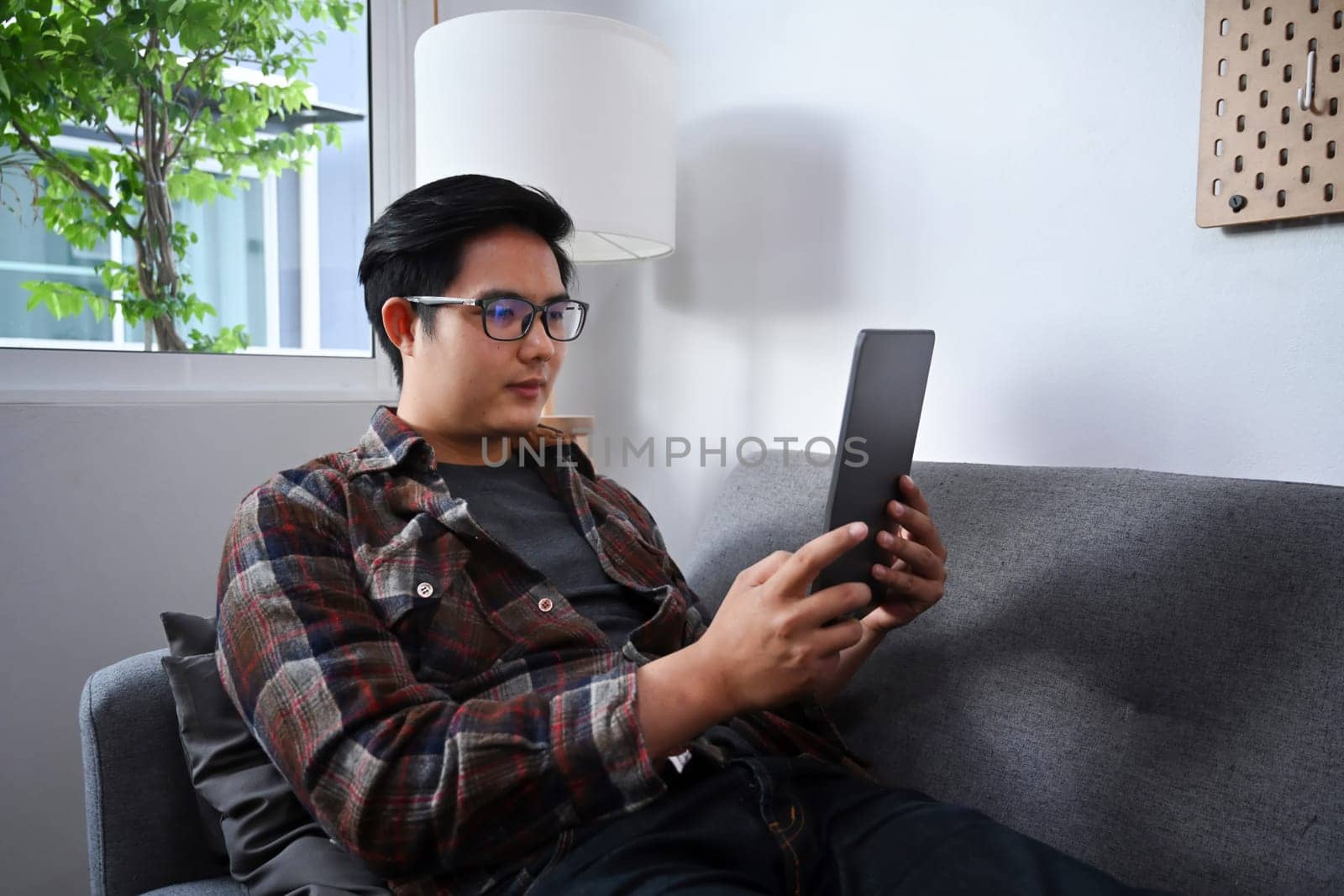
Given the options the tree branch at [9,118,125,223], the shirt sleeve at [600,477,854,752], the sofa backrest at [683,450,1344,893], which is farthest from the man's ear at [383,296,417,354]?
the tree branch at [9,118,125,223]

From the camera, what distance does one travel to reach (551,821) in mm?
860

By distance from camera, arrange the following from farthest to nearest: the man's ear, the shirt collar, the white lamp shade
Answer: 1. the white lamp shade
2. the man's ear
3. the shirt collar

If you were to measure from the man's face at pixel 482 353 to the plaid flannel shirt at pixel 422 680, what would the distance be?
8cm

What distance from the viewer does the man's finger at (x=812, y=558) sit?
2.79 feet

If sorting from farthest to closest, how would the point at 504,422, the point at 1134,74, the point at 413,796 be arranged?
the point at 1134,74 < the point at 504,422 < the point at 413,796

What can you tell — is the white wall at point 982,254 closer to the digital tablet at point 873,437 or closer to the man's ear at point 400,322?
the digital tablet at point 873,437

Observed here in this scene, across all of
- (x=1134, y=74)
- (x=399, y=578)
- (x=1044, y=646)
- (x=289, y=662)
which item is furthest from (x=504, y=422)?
(x=1134, y=74)

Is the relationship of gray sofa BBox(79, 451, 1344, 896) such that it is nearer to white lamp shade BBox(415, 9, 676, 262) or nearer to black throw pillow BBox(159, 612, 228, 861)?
black throw pillow BBox(159, 612, 228, 861)

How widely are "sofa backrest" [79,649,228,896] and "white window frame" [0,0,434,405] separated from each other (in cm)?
82

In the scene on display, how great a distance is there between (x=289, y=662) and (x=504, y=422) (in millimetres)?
443

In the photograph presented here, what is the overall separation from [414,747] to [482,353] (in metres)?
0.53

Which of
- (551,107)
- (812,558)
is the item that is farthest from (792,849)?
(551,107)

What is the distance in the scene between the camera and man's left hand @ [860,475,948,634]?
1.07m

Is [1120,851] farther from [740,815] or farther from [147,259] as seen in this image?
[147,259]
